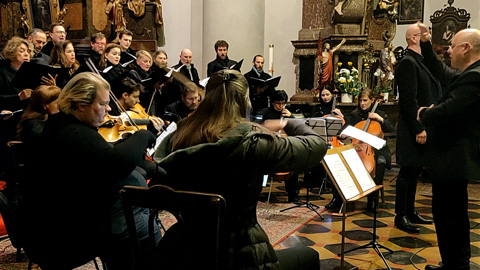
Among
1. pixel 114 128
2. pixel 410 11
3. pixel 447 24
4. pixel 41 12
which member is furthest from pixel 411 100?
pixel 41 12

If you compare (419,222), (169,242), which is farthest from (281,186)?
(169,242)

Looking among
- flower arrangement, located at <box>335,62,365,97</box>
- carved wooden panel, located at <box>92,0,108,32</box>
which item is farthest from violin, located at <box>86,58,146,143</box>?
carved wooden panel, located at <box>92,0,108,32</box>

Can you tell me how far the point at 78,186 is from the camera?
92.2 inches

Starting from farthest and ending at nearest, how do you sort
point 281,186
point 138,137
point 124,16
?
point 124,16, point 281,186, point 138,137

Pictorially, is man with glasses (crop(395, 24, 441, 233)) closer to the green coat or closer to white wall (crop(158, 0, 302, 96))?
the green coat

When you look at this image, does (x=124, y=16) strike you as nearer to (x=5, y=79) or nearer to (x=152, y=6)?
(x=152, y=6)

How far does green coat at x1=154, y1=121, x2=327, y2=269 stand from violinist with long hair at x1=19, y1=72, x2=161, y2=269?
1.45ft

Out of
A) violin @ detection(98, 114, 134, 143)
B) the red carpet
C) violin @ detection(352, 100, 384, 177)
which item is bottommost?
the red carpet

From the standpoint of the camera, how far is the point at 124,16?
982 cm

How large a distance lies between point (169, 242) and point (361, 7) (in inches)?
306

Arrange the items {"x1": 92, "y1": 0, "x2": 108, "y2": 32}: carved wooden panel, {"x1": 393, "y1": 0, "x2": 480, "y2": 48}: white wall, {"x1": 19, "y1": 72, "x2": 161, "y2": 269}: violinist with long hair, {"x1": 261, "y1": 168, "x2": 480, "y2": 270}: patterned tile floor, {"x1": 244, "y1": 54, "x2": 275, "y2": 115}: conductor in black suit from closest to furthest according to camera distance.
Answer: {"x1": 19, "y1": 72, "x2": 161, "y2": 269}: violinist with long hair → {"x1": 261, "y1": 168, "x2": 480, "y2": 270}: patterned tile floor → {"x1": 244, "y1": 54, "x2": 275, "y2": 115}: conductor in black suit → {"x1": 92, "y1": 0, "x2": 108, "y2": 32}: carved wooden panel → {"x1": 393, "y1": 0, "x2": 480, "y2": 48}: white wall

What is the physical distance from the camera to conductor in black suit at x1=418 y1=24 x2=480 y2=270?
10.4 feet

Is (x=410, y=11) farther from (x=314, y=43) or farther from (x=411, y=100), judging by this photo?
(x=411, y=100)

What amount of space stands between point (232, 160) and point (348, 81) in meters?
6.72
